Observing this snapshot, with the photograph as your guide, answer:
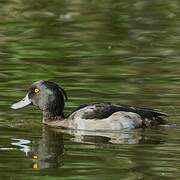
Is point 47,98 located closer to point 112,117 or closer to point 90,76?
point 112,117

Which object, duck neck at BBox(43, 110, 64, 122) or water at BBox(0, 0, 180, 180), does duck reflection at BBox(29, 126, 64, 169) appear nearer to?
water at BBox(0, 0, 180, 180)

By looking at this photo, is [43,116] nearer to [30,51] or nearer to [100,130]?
[100,130]

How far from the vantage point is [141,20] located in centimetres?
2145

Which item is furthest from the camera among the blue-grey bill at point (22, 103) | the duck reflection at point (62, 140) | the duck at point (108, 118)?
the blue-grey bill at point (22, 103)

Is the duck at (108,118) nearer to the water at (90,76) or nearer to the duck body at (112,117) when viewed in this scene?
the duck body at (112,117)

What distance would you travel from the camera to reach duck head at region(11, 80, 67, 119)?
13.6 meters

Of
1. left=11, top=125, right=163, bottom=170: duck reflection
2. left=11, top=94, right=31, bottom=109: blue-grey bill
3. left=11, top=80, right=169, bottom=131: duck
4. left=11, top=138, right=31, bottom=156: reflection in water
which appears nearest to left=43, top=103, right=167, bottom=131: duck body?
left=11, top=80, right=169, bottom=131: duck

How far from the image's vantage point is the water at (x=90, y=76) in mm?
10820

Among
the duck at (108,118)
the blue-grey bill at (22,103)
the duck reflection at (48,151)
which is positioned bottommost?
the duck reflection at (48,151)

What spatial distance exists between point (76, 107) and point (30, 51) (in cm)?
430

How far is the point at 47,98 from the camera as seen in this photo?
13.8 meters

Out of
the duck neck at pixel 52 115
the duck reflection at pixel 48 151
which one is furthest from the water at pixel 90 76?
the duck neck at pixel 52 115

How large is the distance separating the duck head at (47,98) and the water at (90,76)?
196mm

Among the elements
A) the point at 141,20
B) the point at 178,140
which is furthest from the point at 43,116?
the point at 141,20
